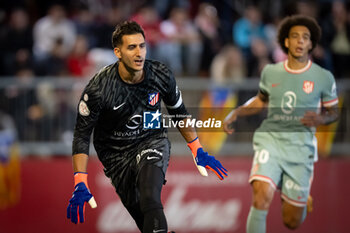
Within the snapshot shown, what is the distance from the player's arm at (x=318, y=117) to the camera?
720 centimetres

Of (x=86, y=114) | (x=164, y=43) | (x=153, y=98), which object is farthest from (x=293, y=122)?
(x=164, y=43)

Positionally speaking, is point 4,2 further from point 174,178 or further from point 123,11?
point 174,178

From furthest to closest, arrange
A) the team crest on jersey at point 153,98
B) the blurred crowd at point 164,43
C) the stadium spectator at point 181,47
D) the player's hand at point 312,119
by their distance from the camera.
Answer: the stadium spectator at point 181,47
the blurred crowd at point 164,43
the player's hand at point 312,119
the team crest on jersey at point 153,98

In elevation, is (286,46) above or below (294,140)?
above

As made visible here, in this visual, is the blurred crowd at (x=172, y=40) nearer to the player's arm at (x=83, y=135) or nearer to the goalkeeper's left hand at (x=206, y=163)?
the goalkeeper's left hand at (x=206, y=163)

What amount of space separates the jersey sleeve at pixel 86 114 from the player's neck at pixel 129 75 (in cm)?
29

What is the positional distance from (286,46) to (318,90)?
69 centimetres

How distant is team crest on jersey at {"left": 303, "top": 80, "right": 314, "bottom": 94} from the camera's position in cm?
739

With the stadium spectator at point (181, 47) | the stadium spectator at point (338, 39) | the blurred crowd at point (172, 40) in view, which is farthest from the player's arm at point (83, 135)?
the stadium spectator at point (338, 39)

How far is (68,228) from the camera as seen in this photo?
11633 mm

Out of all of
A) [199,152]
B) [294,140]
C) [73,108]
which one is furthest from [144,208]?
[73,108]

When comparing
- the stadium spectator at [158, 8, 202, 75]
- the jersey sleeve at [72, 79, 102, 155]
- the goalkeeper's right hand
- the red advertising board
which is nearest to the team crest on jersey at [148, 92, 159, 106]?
the jersey sleeve at [72, 79, 102, 155]

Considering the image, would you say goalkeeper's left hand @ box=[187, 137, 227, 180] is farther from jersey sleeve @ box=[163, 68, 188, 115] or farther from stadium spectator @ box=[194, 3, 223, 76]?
stadium spectator @ box=[194, 3, 223, 76]

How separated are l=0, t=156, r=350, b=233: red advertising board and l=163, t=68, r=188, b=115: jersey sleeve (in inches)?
177
